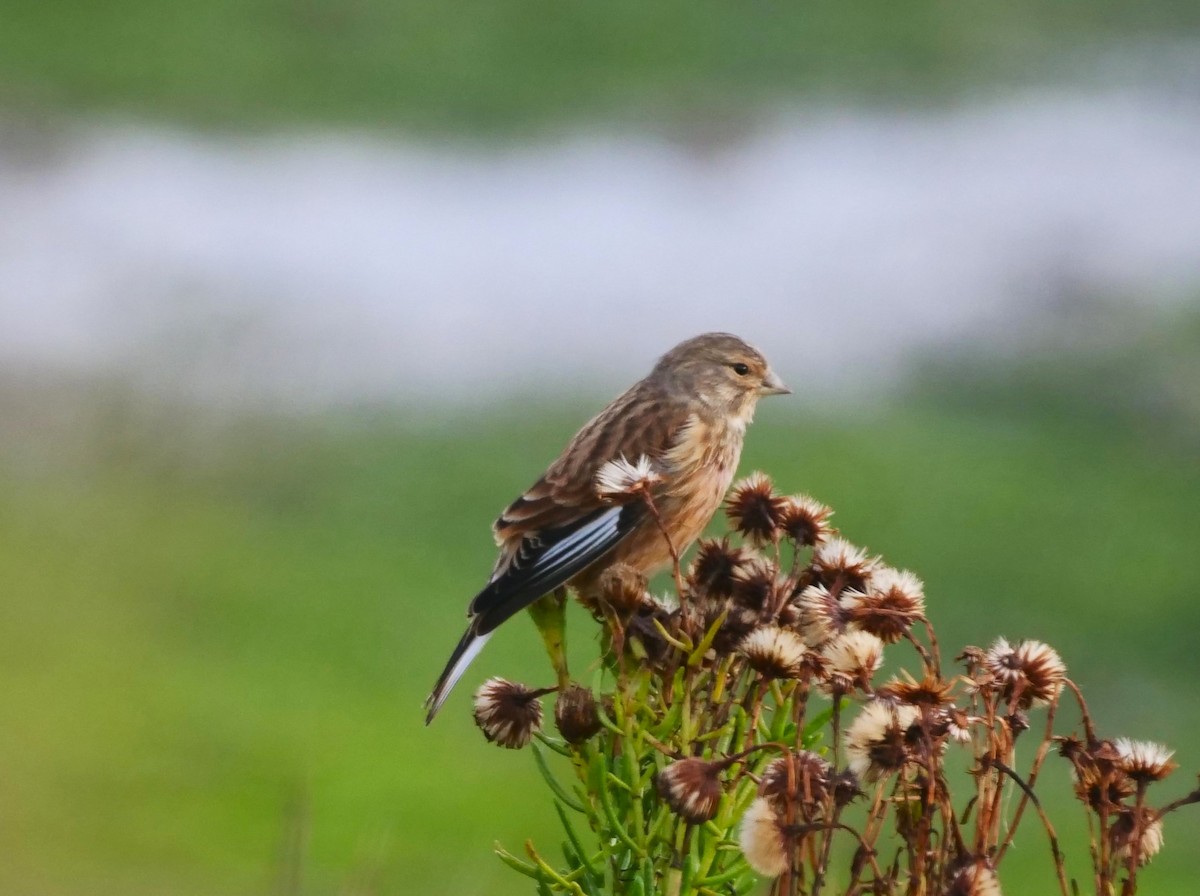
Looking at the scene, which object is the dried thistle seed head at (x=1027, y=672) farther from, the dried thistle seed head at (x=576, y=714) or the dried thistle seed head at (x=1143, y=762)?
the dried thistle seed head at (x=576, y=714)

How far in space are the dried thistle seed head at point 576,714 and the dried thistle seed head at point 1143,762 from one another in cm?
27

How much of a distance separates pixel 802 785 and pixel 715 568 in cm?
22

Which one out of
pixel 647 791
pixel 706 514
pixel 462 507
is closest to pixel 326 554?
pixel 462 507

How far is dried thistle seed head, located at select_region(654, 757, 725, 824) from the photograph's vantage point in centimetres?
72

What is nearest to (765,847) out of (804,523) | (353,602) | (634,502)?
(804,523)

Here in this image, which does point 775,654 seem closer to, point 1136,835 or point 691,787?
point 691,787

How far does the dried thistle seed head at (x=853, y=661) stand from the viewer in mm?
739

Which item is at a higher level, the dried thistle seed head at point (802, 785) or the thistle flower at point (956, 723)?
the thistle flower at point (956, 723)

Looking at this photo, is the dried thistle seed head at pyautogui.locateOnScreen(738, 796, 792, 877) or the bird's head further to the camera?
the bird's head

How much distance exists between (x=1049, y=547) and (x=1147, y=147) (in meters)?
1.64

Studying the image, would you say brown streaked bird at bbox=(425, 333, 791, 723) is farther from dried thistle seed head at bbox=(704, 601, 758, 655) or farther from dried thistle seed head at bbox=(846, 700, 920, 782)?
dried thistle seed head at bbox=(846, 700, 920, 782)

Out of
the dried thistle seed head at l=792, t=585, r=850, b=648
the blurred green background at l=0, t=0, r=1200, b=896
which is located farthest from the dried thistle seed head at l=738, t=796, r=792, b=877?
the blurred green background at l=0, t=0, r=1200, b=896

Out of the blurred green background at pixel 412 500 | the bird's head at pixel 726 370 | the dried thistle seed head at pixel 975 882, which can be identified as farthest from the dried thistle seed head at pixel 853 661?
the blurred green background at pixel 412 500

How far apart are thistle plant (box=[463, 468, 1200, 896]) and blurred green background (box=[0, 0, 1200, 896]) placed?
7.11ft
